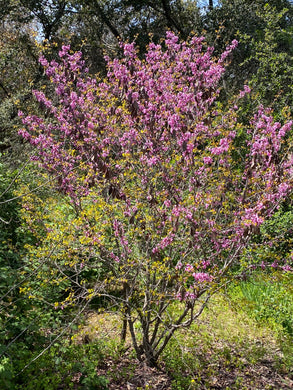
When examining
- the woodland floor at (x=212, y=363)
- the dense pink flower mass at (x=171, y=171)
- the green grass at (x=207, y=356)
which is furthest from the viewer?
the woodland floor at (x=212, y=363)

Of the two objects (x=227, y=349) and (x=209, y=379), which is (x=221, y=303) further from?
(x=209, y=379)

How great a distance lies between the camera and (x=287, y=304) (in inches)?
204

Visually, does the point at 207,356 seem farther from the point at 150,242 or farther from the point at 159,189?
the point at 159,189

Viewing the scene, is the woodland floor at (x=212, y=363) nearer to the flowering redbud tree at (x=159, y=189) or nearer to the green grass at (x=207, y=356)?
the green grass at (x=207, y=356)

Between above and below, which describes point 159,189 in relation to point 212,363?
above

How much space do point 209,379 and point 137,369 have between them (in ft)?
2.70

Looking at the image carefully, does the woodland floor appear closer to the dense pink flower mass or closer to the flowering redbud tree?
the flowering redbud tree

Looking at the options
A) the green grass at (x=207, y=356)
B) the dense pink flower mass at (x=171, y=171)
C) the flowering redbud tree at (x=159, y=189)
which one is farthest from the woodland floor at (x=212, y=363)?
the dense pink flower mass at (x=171, y=171)

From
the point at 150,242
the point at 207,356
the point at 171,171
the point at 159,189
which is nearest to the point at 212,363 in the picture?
the point at 207,356

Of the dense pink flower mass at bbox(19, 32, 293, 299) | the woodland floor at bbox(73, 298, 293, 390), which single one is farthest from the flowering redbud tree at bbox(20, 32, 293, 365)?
the woodland floor at bbox(73, 298, 293, 390)

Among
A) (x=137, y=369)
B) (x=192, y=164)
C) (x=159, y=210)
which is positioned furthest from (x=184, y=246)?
(x=137, y=369)

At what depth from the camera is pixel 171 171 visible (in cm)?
367

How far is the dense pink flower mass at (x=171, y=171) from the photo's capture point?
3.42 m

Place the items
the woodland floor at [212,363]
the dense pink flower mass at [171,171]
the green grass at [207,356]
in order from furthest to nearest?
the woodland floor at [212,363] < the green grass at [207,356] < the dense pink flower mass at [171,171]
